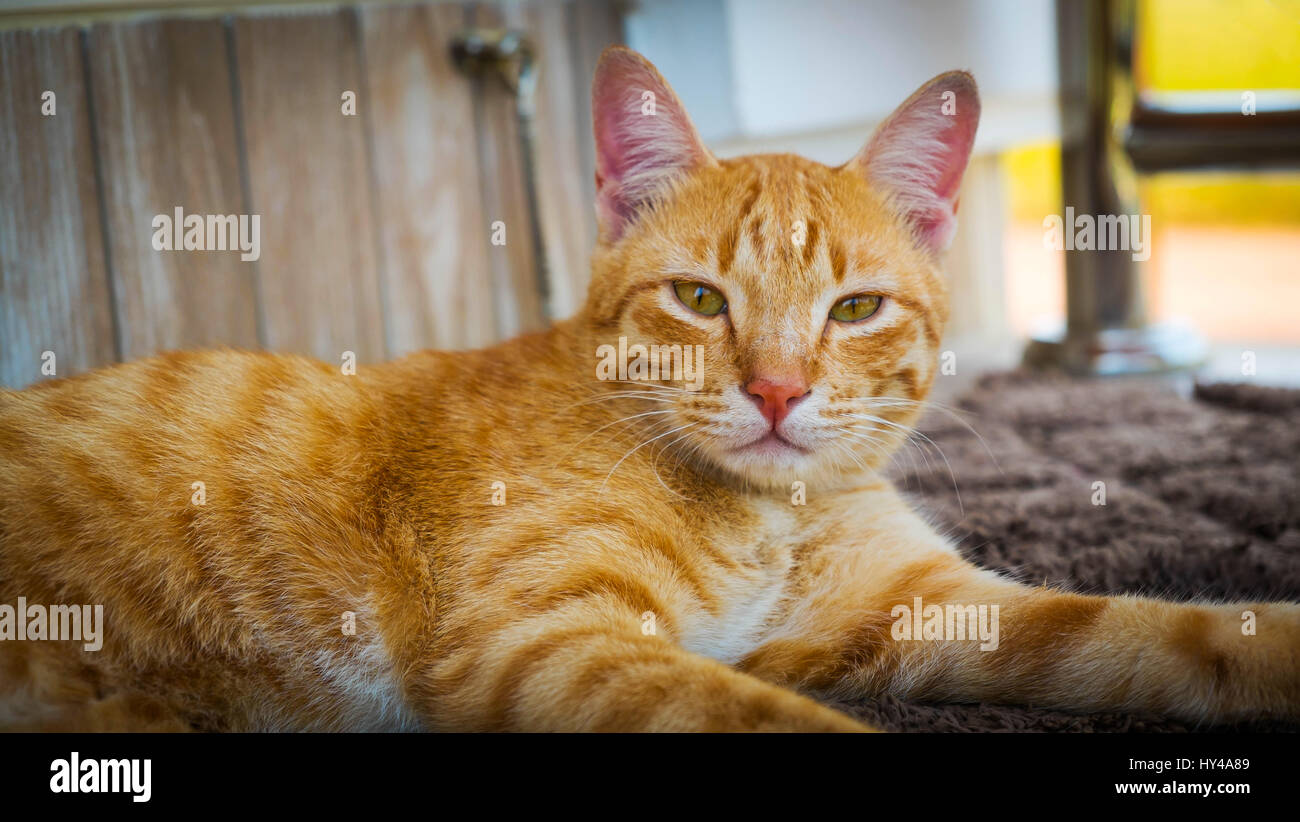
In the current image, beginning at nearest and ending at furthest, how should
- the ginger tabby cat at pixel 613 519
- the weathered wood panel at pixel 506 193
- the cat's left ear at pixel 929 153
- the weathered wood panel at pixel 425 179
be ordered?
1. the ginger tabby cat at pixel 613 519
2. the cat's left ear at pixel 929 153
3. the weathered wood panel at pixel 425 179
4. the weathered wood panel at pixel 506 193

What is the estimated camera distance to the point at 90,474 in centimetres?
128

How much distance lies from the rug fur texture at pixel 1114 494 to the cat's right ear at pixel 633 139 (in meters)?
0.67

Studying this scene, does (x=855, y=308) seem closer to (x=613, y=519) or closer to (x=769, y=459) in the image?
(x=769, y=459)

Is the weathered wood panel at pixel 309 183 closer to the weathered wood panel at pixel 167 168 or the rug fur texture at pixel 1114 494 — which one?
the weathered wood panel at pixel 167 168

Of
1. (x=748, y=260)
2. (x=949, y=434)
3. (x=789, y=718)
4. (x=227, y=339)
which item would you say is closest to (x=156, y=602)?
(x=789, y=718)

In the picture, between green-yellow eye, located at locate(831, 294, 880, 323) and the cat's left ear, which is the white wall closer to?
the cat's left ear

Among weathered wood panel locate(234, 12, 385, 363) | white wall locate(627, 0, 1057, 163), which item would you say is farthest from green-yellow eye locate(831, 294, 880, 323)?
weathered wood panel locate(234, 12, 385, 363)

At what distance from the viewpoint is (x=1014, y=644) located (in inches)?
53.0

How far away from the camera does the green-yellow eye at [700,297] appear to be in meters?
1.43

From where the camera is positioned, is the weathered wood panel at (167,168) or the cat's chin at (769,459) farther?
the weathered wood panel at (167,168)

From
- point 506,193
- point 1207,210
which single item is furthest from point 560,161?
point 1207,210

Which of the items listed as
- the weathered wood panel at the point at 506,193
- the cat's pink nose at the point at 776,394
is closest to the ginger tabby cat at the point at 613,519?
the cat's pink nose at the point at 776,394

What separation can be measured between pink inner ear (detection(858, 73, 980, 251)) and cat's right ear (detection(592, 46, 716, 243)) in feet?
0.90

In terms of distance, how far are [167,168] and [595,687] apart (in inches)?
60.1
